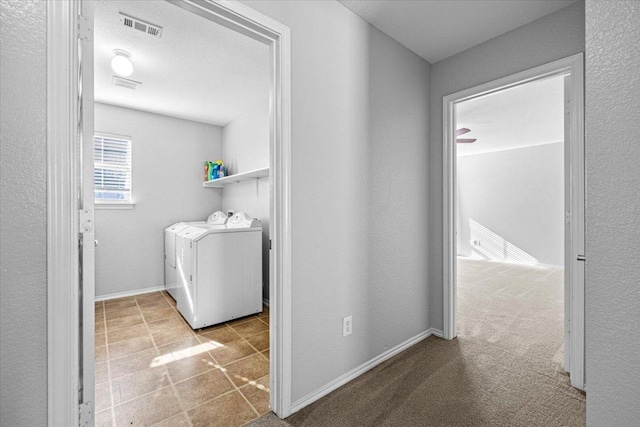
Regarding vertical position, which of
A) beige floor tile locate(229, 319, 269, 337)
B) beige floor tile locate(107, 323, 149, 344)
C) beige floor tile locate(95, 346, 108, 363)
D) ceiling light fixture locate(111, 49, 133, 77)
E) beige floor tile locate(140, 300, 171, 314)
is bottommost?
beige floor tile locate(229, 319, 269, 337)

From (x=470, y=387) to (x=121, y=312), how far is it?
3.46m

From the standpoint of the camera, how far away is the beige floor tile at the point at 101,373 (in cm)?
190

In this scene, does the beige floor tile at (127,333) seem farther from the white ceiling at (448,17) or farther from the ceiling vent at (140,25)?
the white ceiling at (448,17)

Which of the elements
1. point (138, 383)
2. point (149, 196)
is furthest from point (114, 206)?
point (138, 383)

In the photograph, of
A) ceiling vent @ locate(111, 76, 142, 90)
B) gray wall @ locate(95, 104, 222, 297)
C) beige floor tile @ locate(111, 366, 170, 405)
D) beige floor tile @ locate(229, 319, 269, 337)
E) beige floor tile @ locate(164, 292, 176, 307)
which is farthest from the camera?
gray wall @ locate(95, 104, 222, 297)

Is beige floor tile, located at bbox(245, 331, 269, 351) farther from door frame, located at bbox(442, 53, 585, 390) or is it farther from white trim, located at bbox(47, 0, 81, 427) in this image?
door frame, located at bbox(442, 53, 585, 390)

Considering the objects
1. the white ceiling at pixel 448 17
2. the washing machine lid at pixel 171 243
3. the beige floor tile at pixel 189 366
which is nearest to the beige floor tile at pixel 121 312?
the washing machine lid at pixel 171 243

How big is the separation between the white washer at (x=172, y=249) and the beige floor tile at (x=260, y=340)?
1.31 metres

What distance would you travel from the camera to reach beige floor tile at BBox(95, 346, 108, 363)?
2.17 m

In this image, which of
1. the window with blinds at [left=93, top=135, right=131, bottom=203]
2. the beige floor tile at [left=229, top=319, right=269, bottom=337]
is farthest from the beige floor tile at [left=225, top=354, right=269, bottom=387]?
the window with blinds at [left=93, top=135, right=131, bottom=203]

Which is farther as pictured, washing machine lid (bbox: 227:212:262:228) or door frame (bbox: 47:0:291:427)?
washing machine lid (bbox: 227:212:262:228)

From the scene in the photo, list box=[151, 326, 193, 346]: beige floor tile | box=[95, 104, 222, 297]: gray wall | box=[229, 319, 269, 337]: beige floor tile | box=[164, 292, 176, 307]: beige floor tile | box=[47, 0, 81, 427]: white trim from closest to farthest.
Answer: box=[47, 0, 81, 427]: white trim → box=[151, 326, 193, 346]: beige floor tile → box=[229, 319, 269, 337]: beige floor tile → box=[164, 292, 176, 307]: beige floor tile → box=[95, 104, 222, 297]: gray wall

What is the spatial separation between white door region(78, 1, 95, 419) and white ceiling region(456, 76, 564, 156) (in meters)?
2.92

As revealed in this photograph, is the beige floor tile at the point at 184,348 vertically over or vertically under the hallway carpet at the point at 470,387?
under
